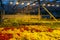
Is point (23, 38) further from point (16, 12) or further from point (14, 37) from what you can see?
point (16, 12)

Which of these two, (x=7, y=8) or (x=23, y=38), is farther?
(x=7, y=8)

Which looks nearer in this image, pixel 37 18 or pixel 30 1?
pixel 37 18

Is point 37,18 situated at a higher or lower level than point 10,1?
lower

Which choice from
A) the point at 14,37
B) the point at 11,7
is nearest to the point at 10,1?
the point at 11,7

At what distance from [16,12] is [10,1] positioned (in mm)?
873

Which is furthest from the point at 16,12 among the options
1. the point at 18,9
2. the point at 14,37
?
the point at 14,37

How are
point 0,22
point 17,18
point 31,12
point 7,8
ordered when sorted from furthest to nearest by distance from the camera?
point 31,12 < point 7,8 < point 17,18 < point 0,22

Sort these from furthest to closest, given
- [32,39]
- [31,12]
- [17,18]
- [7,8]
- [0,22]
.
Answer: [31,12] → [7,8] → [17,18] → [0,22] → [32,39]

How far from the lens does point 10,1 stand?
48.2ft

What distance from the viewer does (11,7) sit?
563 inches

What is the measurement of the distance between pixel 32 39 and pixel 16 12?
8686mm

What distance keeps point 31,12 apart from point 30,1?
950 millimetres

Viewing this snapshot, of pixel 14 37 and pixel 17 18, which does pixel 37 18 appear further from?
pixel 14 37

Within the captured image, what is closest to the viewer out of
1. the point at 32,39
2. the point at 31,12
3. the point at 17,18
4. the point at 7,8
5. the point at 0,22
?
the point at 32,39
